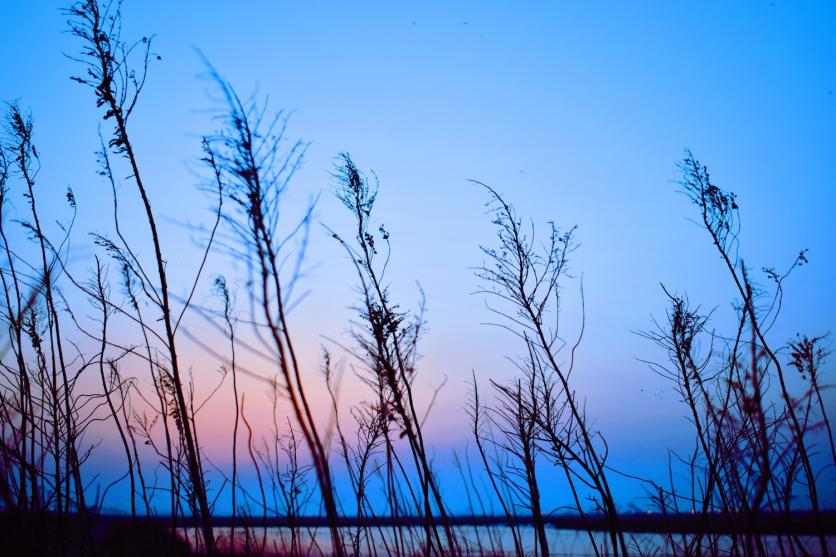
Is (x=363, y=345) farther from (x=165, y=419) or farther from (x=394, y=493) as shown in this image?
(x=165, y=419)

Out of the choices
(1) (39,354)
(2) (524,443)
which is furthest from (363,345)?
(1) (39,354)

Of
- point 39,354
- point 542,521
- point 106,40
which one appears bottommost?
point 542,521

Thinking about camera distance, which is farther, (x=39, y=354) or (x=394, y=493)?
(x=39, y=354)

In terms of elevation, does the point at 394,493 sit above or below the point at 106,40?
below

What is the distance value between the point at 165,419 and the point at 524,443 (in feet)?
12.3

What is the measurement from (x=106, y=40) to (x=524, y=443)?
17.0 feet

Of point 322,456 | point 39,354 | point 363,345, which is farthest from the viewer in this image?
point 39,354

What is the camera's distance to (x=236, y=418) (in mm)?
4129

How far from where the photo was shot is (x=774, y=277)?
23.7ft

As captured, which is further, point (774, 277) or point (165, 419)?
point (774, 277)

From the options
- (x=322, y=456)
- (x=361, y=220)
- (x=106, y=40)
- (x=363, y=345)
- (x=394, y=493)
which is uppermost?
(x=106, y=40)

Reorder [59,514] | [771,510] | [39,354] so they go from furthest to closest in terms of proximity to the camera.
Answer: [39,354] < [59,514] < [771,510]

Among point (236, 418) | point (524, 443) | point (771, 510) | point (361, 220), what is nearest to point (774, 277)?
point (524, 443)

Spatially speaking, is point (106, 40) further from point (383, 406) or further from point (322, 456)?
point (322, 456)
